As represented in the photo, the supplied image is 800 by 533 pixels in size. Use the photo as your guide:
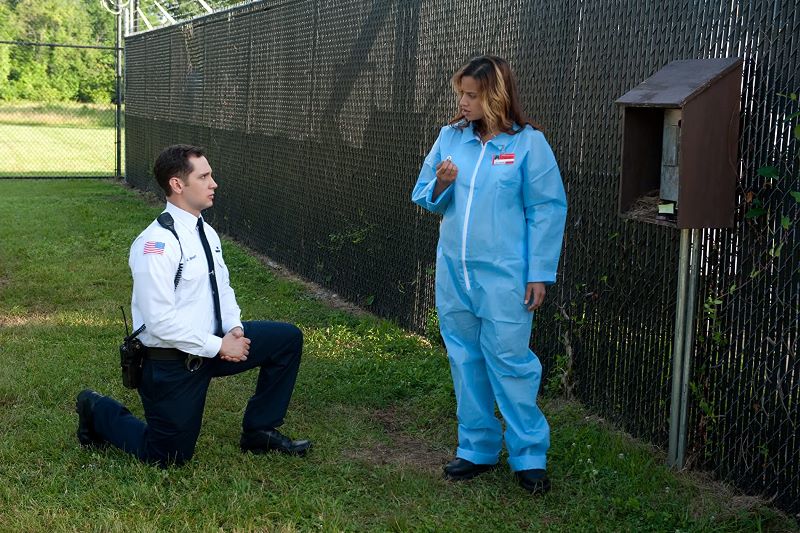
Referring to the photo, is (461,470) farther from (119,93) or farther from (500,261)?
(119,93)

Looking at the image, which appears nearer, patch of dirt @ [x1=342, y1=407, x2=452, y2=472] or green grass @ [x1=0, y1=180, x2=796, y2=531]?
green grass @ [x1=0, y1=180, x2=796, y2=531]

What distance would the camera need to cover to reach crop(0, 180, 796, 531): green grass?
4.43 m

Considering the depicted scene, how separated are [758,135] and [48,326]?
5361 millimetres

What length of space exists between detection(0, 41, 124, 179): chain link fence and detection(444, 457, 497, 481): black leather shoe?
1817 centimetres

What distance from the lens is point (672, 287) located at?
16.6 feet

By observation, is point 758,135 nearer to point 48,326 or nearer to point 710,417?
point 710,417

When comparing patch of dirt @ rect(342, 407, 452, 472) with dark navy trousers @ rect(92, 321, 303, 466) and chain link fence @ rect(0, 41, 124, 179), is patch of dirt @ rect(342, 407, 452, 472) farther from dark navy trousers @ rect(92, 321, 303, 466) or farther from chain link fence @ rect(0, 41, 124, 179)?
chain link fence @ rect(0, 41, 124, 179)

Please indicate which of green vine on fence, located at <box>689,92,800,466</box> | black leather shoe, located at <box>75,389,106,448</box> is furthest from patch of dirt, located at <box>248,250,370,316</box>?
green vine on fence, located at <box>689,92,800,466</box>

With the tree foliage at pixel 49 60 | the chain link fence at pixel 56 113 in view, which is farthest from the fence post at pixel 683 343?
the tree foliage at pixel 49 60

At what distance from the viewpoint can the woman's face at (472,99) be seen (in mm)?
4727

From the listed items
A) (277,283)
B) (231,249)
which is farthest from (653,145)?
(231,249)

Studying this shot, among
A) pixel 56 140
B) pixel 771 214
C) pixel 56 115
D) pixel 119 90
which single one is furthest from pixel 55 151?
pixel 771 214

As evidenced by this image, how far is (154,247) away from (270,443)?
3.70 ft

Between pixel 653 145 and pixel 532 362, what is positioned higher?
pixel 653 145
